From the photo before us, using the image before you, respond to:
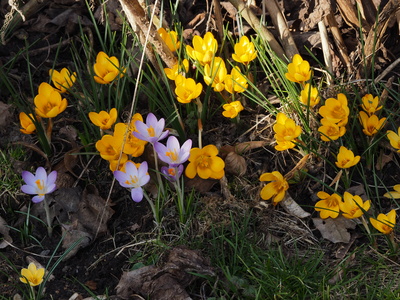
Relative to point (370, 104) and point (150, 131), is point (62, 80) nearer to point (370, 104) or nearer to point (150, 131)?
point (150, 131)

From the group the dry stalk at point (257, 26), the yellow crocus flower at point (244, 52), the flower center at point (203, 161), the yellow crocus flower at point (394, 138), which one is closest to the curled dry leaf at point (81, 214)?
the flower center at point (203, 161)

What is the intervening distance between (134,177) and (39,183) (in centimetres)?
38

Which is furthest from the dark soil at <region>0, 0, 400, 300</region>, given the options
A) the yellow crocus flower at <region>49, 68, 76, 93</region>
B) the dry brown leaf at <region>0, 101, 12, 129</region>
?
the yellow crocus flower at <region>49, 68, 76, 93</region>

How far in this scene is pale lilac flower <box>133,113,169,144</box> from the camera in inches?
87.0

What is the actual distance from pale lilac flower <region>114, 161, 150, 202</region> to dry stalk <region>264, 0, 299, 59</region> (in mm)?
925

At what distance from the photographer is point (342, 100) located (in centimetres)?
233

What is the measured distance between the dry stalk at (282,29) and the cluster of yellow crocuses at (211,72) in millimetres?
228

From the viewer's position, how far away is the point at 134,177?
2188 millimetres

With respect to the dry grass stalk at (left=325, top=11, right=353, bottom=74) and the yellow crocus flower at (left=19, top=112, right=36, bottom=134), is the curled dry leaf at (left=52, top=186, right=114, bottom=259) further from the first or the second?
the dry grass stalk at (left=325, top=11, right=353, bottom=74)

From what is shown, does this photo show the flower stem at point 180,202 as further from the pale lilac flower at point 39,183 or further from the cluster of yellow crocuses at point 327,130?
the pale lilac flower at point 39,183

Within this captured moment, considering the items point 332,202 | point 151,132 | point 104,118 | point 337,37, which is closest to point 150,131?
point 151,132

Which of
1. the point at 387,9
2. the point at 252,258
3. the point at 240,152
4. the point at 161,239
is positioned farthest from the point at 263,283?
the point at 387,9

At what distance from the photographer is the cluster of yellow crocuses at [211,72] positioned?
2.42 meters

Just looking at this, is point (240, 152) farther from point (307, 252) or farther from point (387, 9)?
point (387, 9)
